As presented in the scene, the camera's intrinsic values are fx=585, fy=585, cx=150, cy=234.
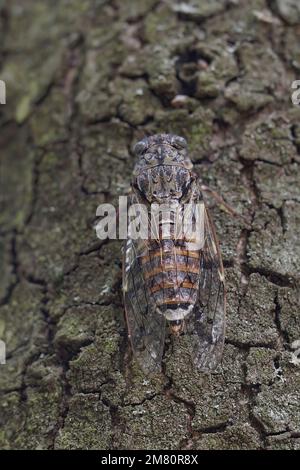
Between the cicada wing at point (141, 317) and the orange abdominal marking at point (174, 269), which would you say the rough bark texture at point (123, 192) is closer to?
the cicada wing at point (141, 317)

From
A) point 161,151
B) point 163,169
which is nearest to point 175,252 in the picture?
point 163,169

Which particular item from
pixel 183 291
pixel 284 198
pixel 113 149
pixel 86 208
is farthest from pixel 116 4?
pixel 183 291

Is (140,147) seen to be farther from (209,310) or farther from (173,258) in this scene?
(209,310)

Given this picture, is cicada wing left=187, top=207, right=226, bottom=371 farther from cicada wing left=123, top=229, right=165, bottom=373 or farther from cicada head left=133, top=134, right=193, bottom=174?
cicada head left=133, top=134, right=193, bottom=174

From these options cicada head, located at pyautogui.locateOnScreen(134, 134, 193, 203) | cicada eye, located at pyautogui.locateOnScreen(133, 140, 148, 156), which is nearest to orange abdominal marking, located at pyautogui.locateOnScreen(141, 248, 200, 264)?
cicada head, located at pyautogui.locateOnScreen(134, 134, 193, 203)

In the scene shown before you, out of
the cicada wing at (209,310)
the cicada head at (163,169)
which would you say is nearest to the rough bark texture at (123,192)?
the cicada wing at (209,310)

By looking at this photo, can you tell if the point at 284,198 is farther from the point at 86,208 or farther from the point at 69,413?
the point at 69,413

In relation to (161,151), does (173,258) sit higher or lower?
lower

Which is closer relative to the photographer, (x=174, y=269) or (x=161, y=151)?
(x=174, y=269)
